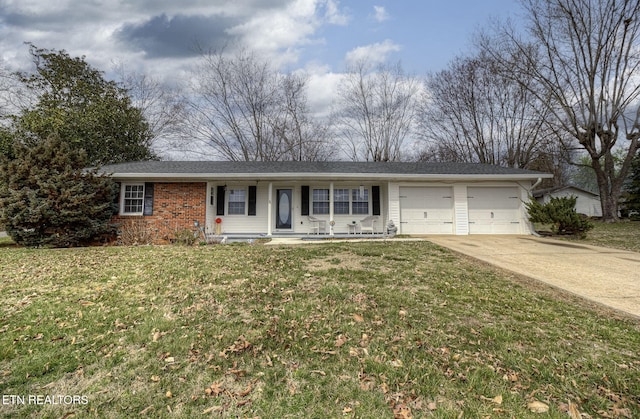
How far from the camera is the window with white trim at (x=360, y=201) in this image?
12.6 metres

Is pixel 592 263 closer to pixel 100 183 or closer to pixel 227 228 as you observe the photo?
pixel 227 228

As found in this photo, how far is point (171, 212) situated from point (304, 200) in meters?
5.23

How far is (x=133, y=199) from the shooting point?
36.9 feet

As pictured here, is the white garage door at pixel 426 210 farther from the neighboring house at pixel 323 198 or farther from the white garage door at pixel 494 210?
the white garage door at pixel 494 210

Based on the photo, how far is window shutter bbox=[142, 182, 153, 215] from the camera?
11.1m

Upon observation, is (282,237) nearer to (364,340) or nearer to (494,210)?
(364,340)

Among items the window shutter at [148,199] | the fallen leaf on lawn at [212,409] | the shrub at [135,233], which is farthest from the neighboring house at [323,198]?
the fallen leaf on lawn at [212,409]

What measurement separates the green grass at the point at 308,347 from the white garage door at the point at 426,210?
22.5 feet

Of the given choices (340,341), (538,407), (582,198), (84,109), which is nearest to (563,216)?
(538,407)

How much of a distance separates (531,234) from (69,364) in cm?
1395

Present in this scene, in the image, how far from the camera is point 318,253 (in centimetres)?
744

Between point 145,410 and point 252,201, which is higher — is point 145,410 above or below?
below

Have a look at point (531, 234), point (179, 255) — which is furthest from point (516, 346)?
point (531, 234)

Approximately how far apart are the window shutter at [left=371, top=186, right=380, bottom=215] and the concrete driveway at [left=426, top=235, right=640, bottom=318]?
11.9 feet
